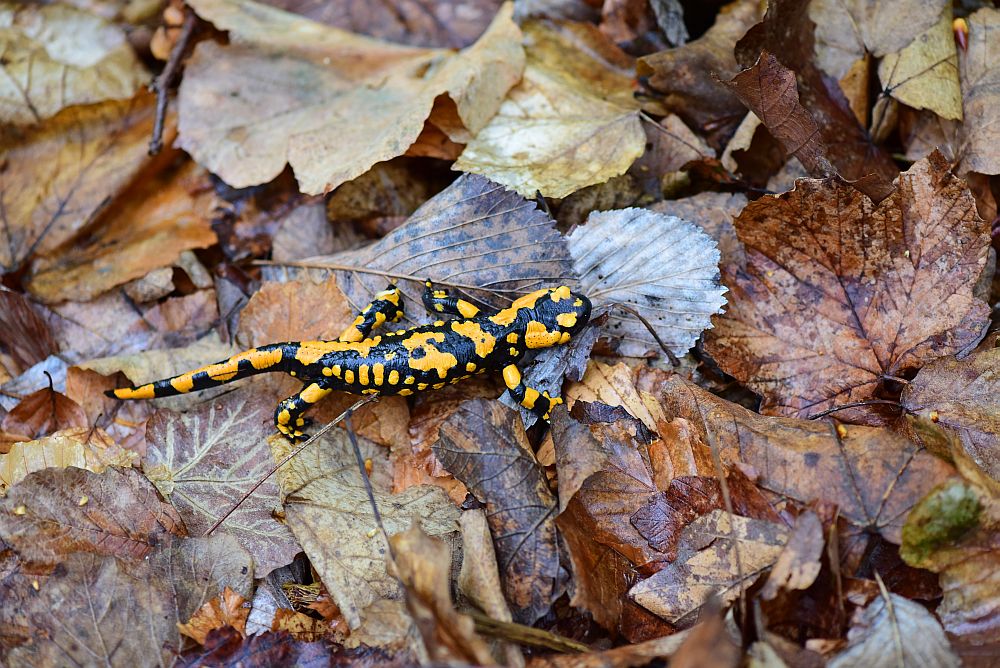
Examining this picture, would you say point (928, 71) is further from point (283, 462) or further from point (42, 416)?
point (42, 416)

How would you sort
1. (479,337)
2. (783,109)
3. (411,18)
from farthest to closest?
(411,18)
(479,337)
(783,109)

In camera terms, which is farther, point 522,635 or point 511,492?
point 511,492

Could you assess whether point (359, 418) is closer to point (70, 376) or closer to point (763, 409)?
point (70, 376)

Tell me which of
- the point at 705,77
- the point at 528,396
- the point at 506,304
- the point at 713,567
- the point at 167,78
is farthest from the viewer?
the point at 167,78

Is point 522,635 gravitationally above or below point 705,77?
below

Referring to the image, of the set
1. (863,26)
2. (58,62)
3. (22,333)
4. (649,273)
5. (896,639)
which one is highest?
(863,26)

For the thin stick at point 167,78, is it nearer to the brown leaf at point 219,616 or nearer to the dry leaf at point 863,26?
the brown leaf at point 219,616

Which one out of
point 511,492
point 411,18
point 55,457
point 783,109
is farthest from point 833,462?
point 411,18

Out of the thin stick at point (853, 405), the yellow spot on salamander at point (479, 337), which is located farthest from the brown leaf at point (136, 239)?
the thin stick at point (853, 405)
